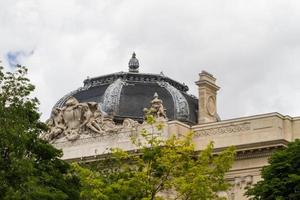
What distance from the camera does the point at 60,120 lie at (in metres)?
72.4

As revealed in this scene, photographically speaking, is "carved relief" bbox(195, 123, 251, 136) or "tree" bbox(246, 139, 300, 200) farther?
"carved relief" bbox(195, 123, 251, 136)

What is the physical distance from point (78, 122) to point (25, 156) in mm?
25682

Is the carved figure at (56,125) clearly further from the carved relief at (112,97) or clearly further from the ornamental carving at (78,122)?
the carved relief at (112,97)

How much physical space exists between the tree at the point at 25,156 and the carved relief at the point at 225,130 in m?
17.9

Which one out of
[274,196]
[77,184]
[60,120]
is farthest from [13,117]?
[60,120]

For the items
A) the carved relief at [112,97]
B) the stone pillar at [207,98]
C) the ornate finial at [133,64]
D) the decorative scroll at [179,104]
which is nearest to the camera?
the stone pillar at [207,98]

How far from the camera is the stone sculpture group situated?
70.4m

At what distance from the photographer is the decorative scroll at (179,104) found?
241 ft

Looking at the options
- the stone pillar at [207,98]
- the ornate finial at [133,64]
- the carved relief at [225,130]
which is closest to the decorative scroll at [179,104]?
the stone pillar at [207,98]

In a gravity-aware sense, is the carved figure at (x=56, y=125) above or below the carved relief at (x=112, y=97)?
below

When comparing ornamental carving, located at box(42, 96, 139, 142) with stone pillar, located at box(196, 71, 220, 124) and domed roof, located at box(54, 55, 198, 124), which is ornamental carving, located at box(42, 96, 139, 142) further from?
stone pillar, located at box(196, 71, 220, 124)

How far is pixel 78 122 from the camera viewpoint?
234 ft

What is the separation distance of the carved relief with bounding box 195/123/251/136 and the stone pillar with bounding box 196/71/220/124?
18.9 ft

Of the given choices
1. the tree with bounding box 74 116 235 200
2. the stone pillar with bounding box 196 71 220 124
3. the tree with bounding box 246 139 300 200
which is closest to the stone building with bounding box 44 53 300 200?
the stone pillar with bounding box 196 71 220 124
